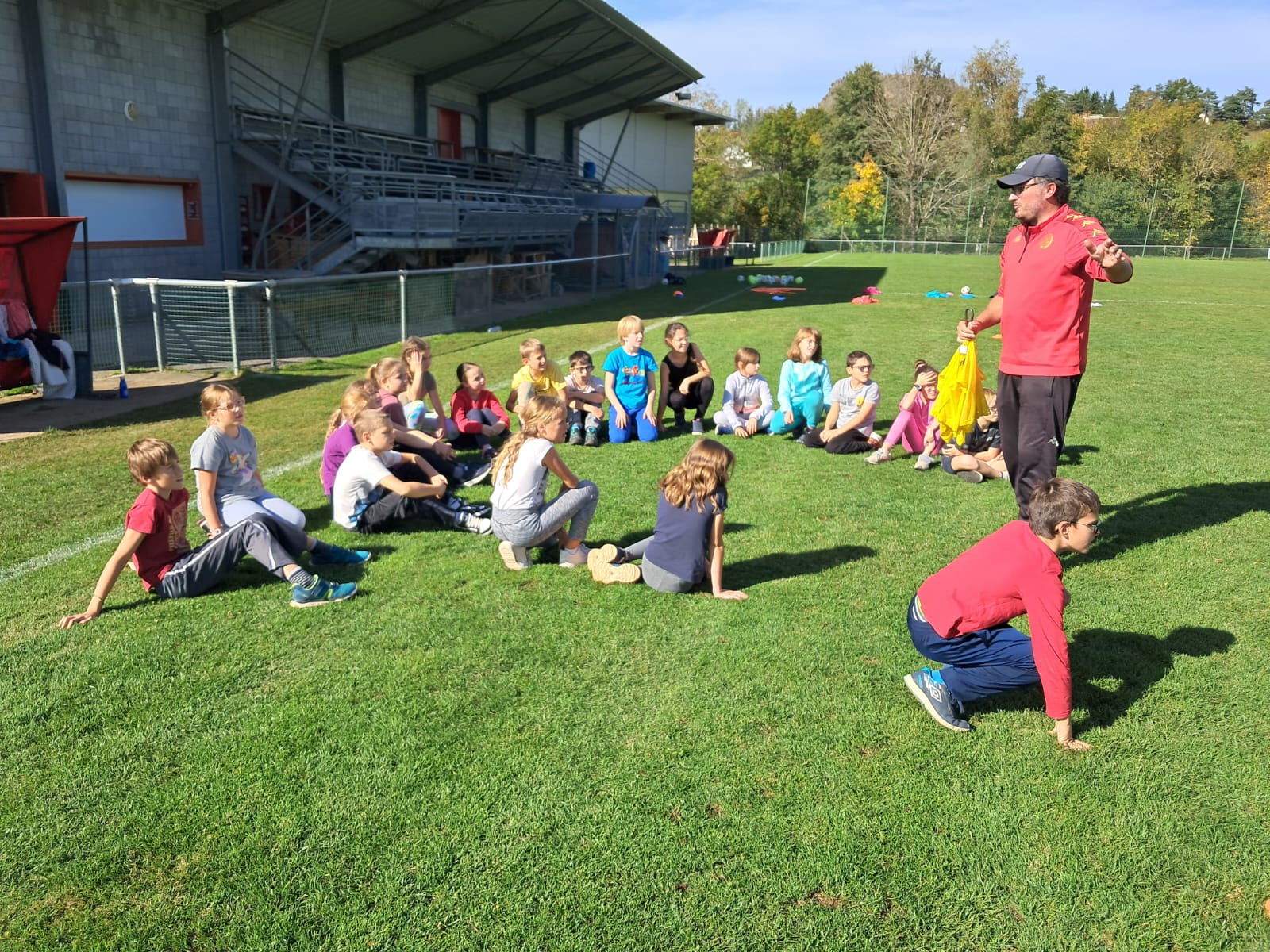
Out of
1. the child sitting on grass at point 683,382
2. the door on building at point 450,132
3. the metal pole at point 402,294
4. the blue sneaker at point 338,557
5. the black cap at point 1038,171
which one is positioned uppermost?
the door on building at point 450,132

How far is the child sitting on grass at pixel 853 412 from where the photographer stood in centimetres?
828

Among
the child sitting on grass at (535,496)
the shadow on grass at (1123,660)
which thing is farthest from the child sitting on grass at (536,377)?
the shadow on grass at (1123,660)

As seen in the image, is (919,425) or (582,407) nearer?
(919,425)

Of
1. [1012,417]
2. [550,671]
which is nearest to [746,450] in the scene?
[1012,417]

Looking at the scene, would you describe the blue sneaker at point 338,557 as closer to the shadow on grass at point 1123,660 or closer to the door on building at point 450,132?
the shadow on grass at point 1123,660

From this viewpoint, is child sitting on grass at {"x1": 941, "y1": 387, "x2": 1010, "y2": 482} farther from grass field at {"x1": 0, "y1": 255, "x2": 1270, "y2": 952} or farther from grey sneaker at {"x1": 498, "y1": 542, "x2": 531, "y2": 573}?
grey sneaker at {"x1": 498, "y1": 542, "x2": 531, "y2": 573}

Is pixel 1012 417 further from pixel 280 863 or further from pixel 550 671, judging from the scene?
pixel 280 863

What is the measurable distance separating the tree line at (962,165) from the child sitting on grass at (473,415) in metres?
51.6

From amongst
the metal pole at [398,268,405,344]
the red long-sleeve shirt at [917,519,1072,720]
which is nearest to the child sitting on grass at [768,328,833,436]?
the red long-sleeve shirt at [917,519,1072,720]

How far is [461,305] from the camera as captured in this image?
1741 centimetres

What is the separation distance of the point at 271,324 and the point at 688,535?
872 cm

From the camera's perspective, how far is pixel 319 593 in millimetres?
5047

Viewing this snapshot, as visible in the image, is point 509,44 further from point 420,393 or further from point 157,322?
point 420,393

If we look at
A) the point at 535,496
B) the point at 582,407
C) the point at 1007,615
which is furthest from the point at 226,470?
the point at 1007,615
